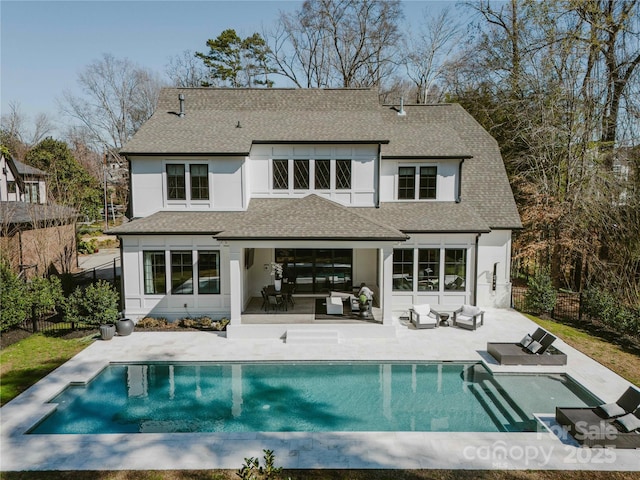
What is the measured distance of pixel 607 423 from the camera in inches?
353

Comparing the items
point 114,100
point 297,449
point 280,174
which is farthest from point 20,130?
point 297,449

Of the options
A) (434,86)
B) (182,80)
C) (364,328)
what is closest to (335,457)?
(364,328)

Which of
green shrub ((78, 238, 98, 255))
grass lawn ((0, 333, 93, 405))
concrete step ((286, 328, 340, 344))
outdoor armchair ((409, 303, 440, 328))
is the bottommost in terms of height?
grass lawn ((0, 333, 93, 405))

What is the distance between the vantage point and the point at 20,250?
2044 centimetres

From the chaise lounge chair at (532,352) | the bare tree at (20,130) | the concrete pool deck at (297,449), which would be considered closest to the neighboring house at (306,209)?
the chaise lounge chair at (532,352)

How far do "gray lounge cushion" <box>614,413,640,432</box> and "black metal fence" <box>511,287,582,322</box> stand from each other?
32.6 feet

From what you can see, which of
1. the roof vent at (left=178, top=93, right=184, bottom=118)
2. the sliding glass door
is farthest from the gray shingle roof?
the sliding glass door

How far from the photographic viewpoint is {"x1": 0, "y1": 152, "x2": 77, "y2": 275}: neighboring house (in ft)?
65.3

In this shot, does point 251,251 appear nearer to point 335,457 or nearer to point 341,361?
point 341,361

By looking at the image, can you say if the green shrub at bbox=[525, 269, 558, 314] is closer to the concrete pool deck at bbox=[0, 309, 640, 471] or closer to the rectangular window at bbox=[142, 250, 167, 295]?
the concrete pool deck at bbox=[0, 309, 640, 471]

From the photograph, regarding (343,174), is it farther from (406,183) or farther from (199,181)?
(199,181)

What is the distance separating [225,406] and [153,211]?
33.4 feet

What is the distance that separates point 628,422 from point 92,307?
1666 cm

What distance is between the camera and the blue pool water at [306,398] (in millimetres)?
9867
